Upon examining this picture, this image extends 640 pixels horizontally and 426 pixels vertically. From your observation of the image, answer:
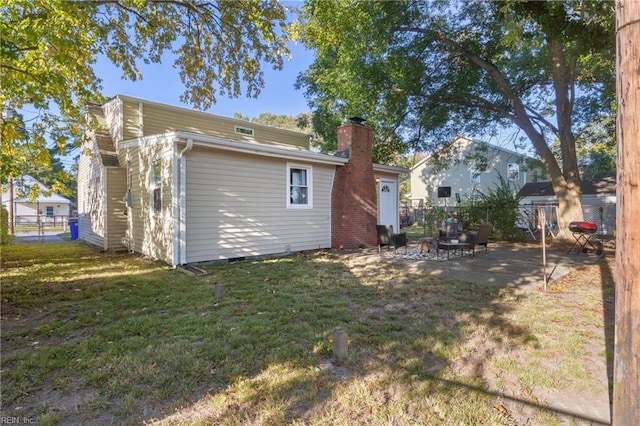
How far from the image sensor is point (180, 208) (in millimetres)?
7293

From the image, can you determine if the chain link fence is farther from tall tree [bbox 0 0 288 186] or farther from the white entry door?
tall tree [bbox 0 0 288 186]

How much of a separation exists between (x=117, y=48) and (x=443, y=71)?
11105mm

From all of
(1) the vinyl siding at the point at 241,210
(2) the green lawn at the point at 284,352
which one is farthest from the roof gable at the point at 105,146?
(2) the green lawn at the point at 284,352

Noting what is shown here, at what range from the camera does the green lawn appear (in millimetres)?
2438

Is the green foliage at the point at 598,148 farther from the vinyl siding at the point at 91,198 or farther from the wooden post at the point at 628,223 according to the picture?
the vinyl siding at the point at 91,198

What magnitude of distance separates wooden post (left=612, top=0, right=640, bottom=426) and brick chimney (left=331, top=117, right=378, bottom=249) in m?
8.47

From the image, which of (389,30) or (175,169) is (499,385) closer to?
(175,169)

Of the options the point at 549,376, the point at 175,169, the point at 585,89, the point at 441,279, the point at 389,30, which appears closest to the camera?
the point at 549,376

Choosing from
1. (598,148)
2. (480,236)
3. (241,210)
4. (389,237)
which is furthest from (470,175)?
(241,210)

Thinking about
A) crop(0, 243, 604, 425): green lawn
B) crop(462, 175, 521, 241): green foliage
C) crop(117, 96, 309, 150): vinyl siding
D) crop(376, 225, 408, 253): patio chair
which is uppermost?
crop(117, 96, 309, 150): vinyl siding

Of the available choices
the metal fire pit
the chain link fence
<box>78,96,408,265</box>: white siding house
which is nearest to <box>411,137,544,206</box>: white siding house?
the chain link fence

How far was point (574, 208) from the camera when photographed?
39.4ft

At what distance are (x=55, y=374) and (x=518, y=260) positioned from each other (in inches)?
373

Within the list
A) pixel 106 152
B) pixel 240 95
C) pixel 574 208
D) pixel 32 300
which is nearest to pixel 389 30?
pixel 240 95
